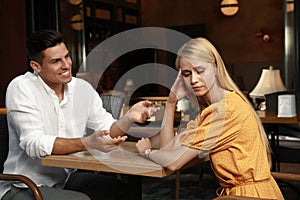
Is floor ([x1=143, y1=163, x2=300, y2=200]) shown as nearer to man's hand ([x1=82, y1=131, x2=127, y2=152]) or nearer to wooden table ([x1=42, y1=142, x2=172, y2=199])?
wooden table ([x1=42, y1=142, x2=172, y2=199])

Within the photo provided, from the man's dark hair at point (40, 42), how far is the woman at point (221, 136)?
63 centimetres

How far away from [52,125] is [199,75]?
0.76m

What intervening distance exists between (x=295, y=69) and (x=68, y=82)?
148 inches

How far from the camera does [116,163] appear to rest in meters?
1.65

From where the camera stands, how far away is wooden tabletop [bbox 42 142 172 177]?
158 cm

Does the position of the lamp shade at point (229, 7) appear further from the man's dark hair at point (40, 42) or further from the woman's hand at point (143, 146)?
the woman's hand at point (143, 146)

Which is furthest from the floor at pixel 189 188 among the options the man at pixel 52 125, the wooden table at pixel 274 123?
the man at pixel 52 125

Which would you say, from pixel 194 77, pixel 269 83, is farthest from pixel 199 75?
pixel 269 83

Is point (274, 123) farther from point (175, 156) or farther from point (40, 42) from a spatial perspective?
point (40, 42)

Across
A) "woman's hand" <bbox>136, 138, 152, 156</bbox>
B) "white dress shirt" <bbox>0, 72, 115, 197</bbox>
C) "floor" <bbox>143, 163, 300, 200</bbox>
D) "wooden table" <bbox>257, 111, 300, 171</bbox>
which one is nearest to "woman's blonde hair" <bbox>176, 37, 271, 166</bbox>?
"woman's hand" <bbox>136, 138, 152, 156</bbox>

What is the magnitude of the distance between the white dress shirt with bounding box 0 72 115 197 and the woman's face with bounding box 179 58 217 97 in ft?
2.05

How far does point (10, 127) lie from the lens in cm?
197

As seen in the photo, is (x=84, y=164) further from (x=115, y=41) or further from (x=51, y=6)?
(x=115, y=41)

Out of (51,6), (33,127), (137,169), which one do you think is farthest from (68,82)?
(51,6)
